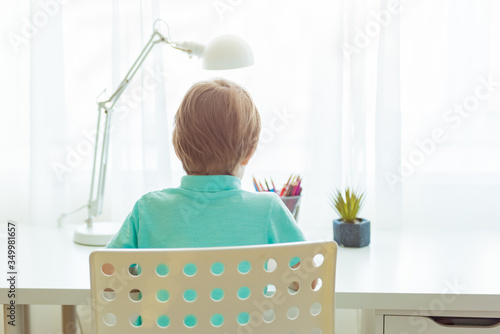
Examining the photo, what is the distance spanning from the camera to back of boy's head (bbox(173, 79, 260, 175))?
3.80ft

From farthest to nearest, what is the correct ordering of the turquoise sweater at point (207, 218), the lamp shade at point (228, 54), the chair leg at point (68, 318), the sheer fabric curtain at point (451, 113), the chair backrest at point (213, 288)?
1. the sheer fabric curtain at point (451, 113)
2. the chair leg at point (68, 318)
3. the lamp shade at point (228, 54)
4. the turquoise sweater at point (207, 218)
5. the chair backrest at point (213, 288)

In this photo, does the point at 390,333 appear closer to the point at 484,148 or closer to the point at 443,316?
the point at 443,316

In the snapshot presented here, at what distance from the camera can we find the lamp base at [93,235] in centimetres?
157

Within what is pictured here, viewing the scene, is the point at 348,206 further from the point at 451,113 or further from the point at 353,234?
the point at 451,113

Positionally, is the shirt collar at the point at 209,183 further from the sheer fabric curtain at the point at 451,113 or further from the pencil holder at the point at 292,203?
the sheer fabric curtain at the point at 451,113

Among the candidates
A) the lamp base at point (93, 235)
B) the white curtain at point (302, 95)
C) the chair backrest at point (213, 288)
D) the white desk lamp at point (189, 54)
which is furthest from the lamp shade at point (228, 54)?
the chair backrest at point (213, 288)

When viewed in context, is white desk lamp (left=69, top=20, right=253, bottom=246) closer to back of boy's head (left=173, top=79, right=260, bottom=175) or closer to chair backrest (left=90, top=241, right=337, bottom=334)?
back of boy's head (left=173, top=79, right=260, bottom=175)

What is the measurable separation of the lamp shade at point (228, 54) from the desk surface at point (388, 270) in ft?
1.74

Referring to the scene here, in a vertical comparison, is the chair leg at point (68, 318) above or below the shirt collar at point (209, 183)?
below

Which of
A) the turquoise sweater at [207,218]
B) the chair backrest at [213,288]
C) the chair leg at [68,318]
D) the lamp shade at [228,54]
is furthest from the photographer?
the chair leg at [68,318]

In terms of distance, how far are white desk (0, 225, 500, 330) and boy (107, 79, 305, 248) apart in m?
0.19

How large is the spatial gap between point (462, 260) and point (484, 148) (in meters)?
0.45

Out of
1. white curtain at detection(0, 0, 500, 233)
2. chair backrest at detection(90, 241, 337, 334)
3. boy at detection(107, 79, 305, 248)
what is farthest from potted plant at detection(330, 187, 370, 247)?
chair backrest at detection(90, 241, 337, 334)

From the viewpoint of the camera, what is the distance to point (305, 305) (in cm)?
98
